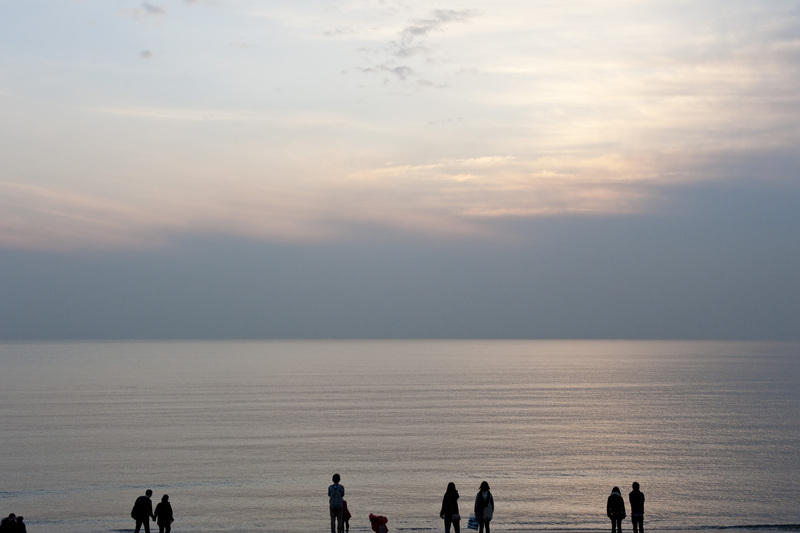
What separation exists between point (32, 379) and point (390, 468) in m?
120

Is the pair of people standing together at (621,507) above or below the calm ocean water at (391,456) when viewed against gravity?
below

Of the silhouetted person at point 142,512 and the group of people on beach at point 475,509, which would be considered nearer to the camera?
the group of people on beach at point 475,509

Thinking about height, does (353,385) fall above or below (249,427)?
above

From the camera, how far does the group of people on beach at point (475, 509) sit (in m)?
23.7

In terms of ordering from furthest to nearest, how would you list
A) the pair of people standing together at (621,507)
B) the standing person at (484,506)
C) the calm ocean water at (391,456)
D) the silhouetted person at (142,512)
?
the calm ocean water at (391,456) < the silhouetted person at (142,512) < the pair of people standing together at (621,507) < the standing person at (484,506)

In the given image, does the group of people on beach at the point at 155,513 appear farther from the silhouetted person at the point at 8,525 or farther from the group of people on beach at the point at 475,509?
the group of people on beach at the point at 475,509

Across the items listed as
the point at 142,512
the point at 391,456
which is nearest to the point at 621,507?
the point at 142,512

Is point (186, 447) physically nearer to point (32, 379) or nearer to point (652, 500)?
point (652, 500)

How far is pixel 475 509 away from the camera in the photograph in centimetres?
2375

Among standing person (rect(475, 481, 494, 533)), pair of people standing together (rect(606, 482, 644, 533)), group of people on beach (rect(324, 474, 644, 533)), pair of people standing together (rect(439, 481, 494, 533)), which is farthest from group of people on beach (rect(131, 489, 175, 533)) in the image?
pair of people standing together (rect(606, 482, 644, 533))

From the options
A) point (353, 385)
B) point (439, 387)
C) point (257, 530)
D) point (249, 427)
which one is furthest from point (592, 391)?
point (257, 530)

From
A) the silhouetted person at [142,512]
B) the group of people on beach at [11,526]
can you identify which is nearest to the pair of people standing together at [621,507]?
the silhouetted person at [142,512]

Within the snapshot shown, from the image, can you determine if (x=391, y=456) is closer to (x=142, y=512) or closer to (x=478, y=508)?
(x=142, y=512)

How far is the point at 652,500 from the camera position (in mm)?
40125
